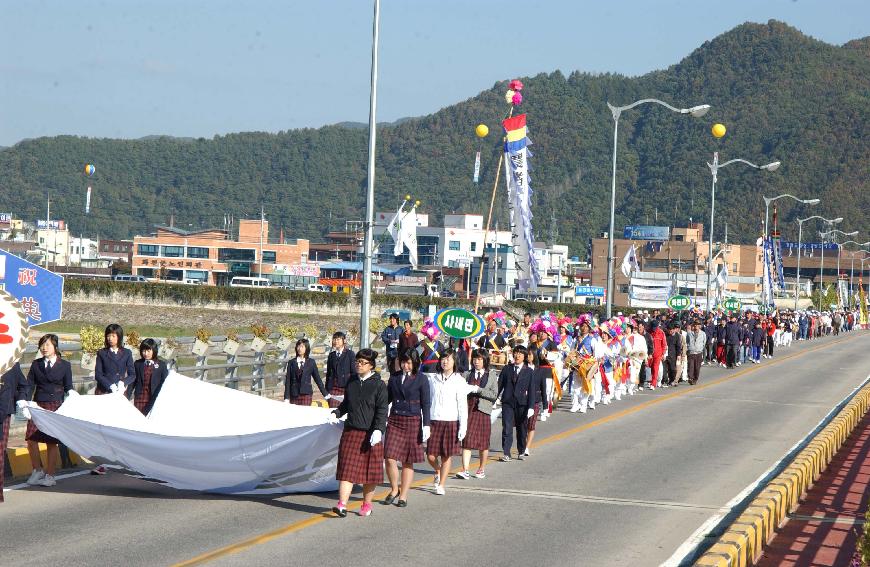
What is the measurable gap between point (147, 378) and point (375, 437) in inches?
176

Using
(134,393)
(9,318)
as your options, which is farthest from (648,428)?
(9,318)

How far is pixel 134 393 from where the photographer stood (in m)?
16.0

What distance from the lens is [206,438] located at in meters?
13.2

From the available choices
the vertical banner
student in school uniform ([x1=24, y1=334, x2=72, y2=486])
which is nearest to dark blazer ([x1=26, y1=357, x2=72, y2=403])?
student in school uniform ([x1=24, y1=334, x2=72, y2=486])

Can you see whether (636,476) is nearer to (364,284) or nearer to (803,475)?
(803,475)

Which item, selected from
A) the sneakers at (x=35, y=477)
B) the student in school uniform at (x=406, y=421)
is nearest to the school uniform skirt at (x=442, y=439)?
the student in school uniform at (x=406, y=421)

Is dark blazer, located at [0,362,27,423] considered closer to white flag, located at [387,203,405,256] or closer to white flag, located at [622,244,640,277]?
white flag, located at [387,203,405,256]

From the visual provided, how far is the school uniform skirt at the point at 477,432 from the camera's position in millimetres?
15656

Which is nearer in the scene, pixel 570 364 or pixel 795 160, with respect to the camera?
pixel 570 364

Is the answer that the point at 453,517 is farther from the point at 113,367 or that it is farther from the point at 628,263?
the point at 628,263

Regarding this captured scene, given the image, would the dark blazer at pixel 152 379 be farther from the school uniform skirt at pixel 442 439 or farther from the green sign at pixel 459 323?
the green sign at pixel 459 323

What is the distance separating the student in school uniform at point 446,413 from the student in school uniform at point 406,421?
2.82 feet

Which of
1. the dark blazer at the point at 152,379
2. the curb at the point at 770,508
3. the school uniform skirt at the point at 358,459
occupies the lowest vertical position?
the curb at the point at 770,508

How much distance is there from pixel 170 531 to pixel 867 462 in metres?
10.8
